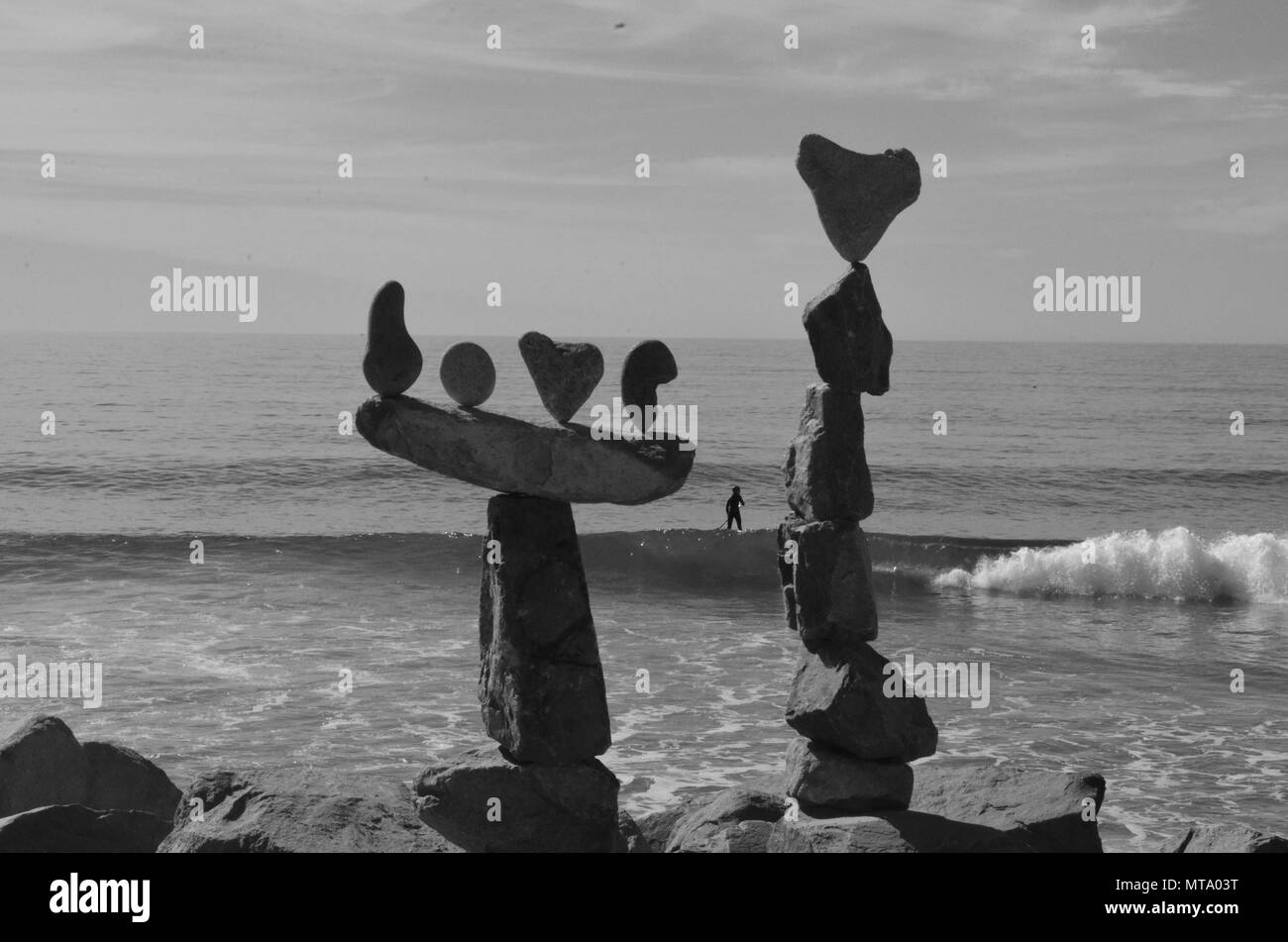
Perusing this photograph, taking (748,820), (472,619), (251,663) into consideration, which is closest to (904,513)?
(472,619)

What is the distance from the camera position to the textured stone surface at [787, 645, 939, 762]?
947cm

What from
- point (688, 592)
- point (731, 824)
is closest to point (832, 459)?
point (731, 824)

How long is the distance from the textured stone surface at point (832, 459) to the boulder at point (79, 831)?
5111 mm

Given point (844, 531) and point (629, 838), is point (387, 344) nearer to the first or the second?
point (844, 531)

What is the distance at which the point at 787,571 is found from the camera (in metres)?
9.86

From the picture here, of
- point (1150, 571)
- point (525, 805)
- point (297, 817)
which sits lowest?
point (1150, 571)

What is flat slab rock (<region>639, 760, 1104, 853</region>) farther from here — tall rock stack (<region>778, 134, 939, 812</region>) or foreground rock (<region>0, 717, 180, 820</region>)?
foreground rock (<region>0, 717, 180, 820</region>)

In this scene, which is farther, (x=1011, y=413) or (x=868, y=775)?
(x=1011, y=413)

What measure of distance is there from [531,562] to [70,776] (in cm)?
471

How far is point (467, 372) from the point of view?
8742mm

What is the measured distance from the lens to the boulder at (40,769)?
11070 millimetres
